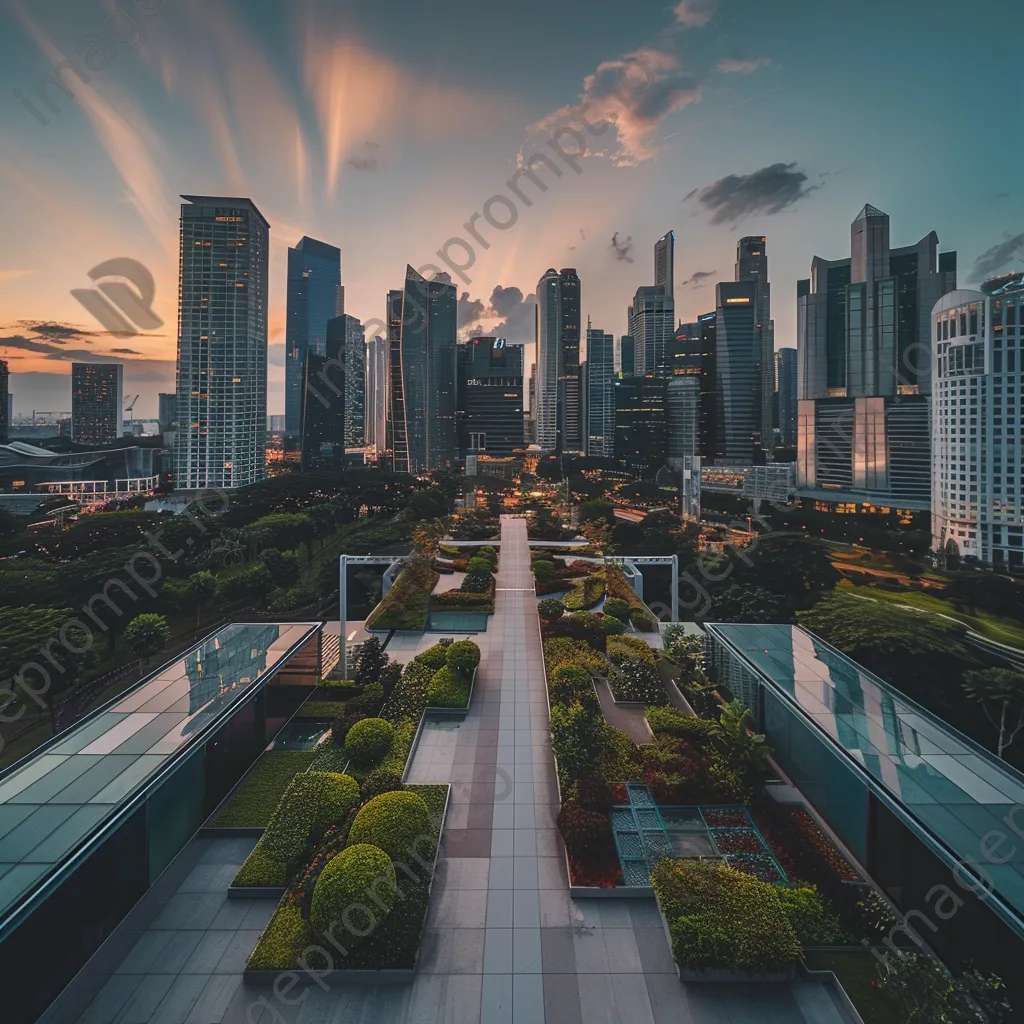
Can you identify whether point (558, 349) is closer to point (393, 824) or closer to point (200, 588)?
point (200, 588)

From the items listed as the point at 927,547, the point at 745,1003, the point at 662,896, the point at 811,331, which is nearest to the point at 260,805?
the point at 662,896

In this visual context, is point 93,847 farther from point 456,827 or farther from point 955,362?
point 955,362

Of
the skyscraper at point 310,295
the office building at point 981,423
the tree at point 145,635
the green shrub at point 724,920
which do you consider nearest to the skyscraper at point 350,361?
the skyscraper at point 310,295

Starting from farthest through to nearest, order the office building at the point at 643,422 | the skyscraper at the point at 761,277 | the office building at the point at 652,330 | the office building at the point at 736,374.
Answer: the office building at the point at 652,330, the skyscraper at the point at 761,277, the office building at the point at 643,422, the office building at the point at 736,374

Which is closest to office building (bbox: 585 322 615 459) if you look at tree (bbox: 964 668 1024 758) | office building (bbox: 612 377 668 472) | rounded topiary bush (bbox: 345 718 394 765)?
office building (bbox: 612 377 668 472)

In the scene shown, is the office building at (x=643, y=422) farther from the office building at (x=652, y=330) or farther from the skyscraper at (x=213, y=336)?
the skyscraper at (x=213, y=336)

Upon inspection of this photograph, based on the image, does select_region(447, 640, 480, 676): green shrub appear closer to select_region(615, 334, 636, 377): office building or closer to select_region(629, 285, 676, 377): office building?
select_region(629, 285, 676, 377): office building
